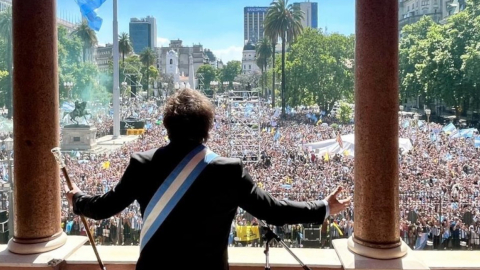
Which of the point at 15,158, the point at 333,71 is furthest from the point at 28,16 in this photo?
the point at 333,71

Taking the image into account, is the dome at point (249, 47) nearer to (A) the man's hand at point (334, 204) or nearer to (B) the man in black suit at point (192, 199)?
(A) the man's hand at point (334, 204)

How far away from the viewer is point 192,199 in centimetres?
245

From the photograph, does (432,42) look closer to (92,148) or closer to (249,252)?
(92,148)

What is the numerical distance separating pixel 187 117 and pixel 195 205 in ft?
1.49

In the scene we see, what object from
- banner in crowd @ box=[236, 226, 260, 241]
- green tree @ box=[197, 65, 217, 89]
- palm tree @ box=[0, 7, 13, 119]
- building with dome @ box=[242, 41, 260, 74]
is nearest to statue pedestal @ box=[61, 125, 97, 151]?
palm tree @ box=[0, 7, 13, 119]

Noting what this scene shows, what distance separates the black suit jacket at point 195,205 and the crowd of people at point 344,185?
2.49 metres

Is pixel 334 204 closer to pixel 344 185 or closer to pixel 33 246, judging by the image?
pixel 33 246

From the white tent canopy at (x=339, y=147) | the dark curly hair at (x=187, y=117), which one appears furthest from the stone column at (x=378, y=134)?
the white tent canopy at (x=339, y=147)

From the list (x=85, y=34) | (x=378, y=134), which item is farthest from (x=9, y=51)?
(x=85, y=34)

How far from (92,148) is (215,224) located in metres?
35.7

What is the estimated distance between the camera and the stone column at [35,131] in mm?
4832

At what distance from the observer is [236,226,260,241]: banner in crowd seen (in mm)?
10438

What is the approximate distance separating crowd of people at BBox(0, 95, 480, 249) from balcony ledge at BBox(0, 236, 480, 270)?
72cm

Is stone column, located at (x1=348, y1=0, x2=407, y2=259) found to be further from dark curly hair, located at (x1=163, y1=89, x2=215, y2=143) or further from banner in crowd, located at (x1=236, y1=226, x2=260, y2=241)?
banner in crowd, located at (x1=236, y1=226, x2=260, y2=241)
